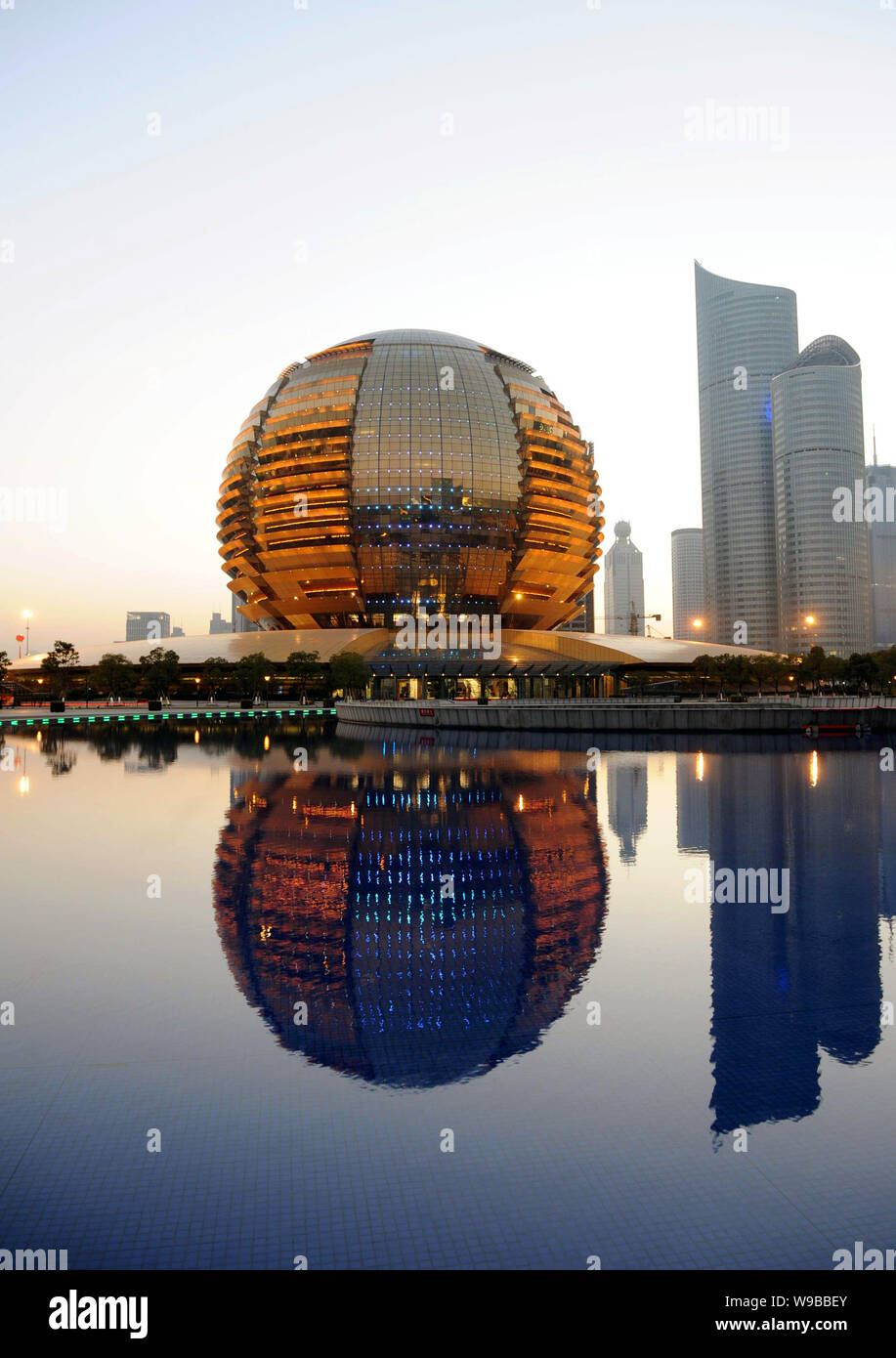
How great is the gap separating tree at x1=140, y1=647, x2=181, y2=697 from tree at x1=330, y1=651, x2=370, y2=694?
56.7 ft

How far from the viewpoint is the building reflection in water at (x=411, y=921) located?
8.84 m

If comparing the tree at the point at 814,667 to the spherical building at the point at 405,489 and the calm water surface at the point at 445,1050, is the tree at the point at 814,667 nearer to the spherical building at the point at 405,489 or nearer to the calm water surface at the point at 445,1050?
the spherical building at the point at 405,489

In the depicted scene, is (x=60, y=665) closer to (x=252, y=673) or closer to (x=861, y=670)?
(x=252, y=673)

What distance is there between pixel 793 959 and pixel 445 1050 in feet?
17.2

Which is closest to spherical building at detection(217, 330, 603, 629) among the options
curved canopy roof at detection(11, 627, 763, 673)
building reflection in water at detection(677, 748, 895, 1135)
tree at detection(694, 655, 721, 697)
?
curved canopy roof at detection(11, 627, 763, 673)

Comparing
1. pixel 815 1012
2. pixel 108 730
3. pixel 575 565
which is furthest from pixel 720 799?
pixel 575 565

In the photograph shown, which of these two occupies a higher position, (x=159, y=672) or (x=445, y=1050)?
(x=159, y=672)

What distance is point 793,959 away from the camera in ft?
36.7

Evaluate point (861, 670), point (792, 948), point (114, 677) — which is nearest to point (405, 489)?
point (114, 677)

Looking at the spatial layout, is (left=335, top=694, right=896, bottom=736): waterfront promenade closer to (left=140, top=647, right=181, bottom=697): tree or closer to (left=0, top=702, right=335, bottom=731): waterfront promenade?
(left=0, top=702, right=335, bottom=731): waterfront promenade

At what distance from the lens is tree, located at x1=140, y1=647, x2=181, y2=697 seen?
92.0 m

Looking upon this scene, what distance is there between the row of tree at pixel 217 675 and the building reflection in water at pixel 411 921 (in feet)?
220

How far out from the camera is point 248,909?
1333 centimetres
